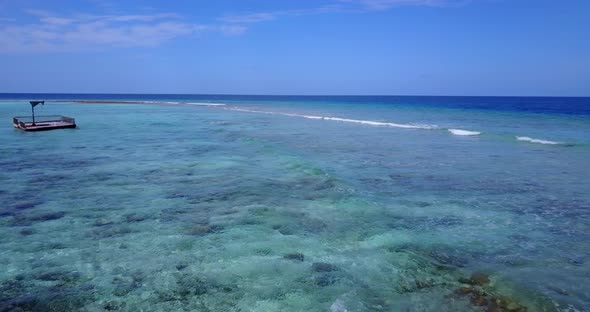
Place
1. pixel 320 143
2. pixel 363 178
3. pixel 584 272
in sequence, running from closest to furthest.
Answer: pixel 584 272 < pixel 363 178 < pixel 320 143

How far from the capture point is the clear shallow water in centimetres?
670

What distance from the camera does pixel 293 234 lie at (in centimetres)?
947

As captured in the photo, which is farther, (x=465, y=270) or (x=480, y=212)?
(x=480, y=212)

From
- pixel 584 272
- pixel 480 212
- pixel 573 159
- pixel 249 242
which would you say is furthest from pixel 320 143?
pixel 584 272

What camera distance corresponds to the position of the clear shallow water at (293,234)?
670cm

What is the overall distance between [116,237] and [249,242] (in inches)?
120

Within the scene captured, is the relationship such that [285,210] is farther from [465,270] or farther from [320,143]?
[320,143]

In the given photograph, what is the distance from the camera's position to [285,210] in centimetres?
1131

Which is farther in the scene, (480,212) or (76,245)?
(480,212)

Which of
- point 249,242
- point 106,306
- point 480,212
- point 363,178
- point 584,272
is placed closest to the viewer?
point 106,306

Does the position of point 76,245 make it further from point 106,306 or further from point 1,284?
point 106,306

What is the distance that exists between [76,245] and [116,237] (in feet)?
2.65

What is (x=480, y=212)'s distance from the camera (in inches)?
439

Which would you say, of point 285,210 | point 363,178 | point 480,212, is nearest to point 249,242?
point 285,210
